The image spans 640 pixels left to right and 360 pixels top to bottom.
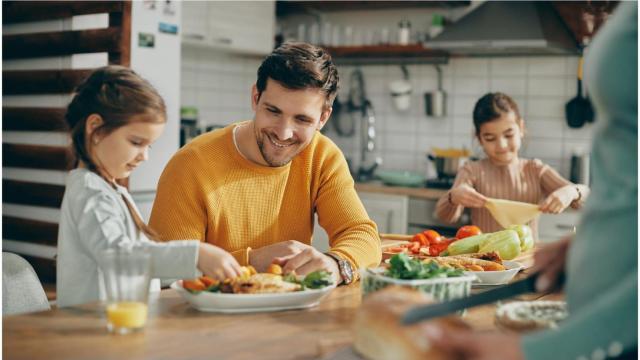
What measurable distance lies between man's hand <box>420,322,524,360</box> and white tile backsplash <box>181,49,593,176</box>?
3.72m

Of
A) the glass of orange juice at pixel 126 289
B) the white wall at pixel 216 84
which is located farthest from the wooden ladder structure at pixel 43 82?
the glass of orange juice at pixel 126 289

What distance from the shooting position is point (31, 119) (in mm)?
3994

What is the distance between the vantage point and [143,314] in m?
1.30

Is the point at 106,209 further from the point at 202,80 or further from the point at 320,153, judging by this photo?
the point at 202,80

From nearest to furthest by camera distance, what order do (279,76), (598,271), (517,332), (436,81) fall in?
(598,271)
(517,332)
(279,76)
(436,81)

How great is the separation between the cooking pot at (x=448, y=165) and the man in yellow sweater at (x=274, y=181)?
2271mm

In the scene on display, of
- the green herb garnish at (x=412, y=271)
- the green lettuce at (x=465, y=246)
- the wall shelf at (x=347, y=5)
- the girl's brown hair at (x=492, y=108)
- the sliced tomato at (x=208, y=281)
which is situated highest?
the wall shelf at (x=347, y=5)

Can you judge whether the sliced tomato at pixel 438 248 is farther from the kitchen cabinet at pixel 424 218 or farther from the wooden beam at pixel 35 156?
the wooden beam at pixel 35 156

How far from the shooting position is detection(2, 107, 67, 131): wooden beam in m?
3.88

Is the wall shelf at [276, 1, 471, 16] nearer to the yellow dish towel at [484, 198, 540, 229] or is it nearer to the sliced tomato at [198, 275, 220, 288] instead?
the yellow dish towel at [484, 198, 540, 229]

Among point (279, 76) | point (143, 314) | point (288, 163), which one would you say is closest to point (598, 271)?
point (143, 314)

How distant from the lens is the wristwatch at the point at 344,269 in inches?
71.3

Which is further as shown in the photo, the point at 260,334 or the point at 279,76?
the point at 279,76

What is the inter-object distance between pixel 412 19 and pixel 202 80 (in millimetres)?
1452
